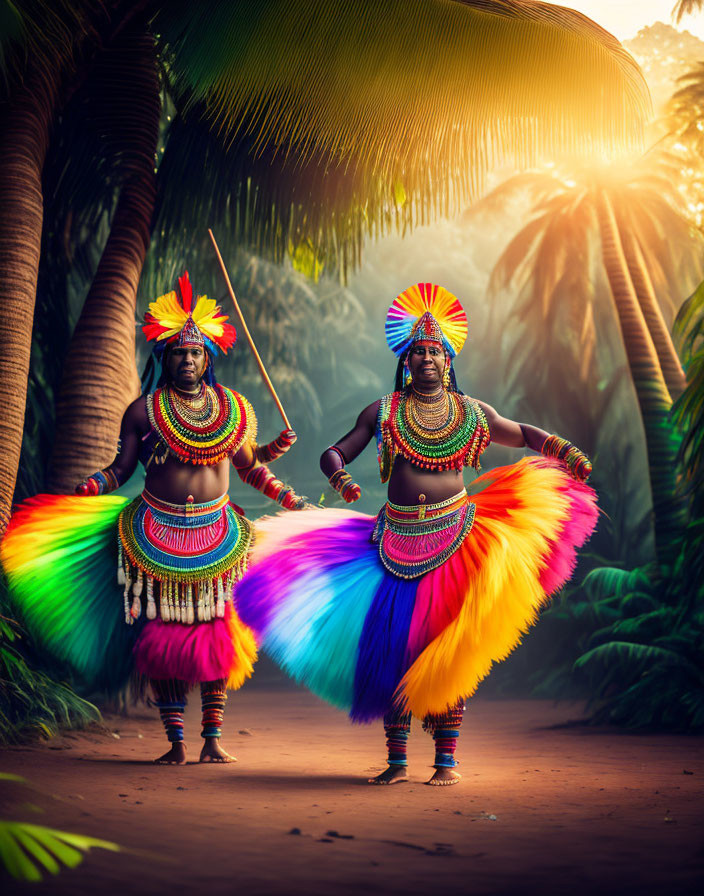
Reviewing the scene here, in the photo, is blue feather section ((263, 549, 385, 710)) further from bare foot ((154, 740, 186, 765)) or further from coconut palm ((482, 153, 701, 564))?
coconut palm ((482, 153, 701, 564))

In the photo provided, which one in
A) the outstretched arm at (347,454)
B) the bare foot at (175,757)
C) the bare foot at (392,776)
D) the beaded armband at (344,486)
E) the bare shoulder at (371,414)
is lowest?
the bare foot at (175,757)

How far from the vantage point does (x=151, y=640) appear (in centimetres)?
505

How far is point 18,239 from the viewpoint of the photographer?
6.28 meters

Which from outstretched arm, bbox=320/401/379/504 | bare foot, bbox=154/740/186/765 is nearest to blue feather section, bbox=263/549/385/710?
outstretched arm, bbox=320/401/379/504

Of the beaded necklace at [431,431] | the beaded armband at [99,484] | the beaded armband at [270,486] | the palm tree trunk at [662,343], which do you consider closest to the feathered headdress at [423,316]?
the beaded necklace at [431,431]

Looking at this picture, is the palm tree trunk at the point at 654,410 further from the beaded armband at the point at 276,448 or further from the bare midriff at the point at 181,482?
the bare midriff at the point at 181,482

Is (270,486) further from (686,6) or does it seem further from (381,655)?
(686,6)

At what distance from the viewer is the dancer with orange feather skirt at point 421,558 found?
439 cm

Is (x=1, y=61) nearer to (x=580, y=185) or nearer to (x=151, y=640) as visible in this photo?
(x=151, y=640)

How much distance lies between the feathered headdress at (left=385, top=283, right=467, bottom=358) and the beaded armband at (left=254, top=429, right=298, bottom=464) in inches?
29.6

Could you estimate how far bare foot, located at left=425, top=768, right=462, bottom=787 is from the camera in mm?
4500

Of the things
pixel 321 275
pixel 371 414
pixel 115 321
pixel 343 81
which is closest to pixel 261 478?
pixel 371 414

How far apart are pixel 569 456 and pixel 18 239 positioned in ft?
12.1

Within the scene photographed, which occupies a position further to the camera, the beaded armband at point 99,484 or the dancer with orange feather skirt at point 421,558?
the beaded armband at point 99,484
